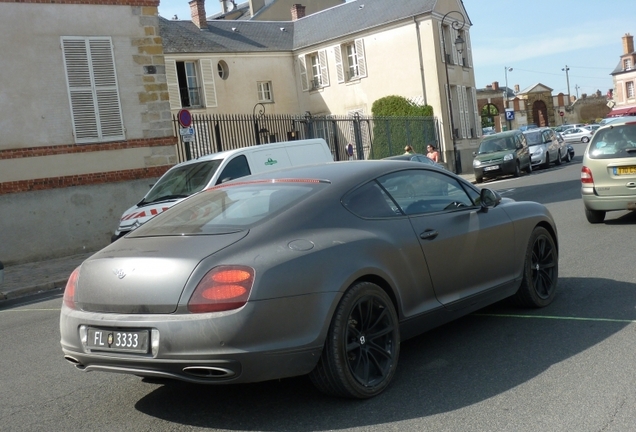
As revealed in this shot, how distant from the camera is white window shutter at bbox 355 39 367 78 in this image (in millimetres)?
42344

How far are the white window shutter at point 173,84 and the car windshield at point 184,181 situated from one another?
83.4 ft

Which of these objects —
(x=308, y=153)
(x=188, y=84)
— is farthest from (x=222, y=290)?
(x=188, y=84)

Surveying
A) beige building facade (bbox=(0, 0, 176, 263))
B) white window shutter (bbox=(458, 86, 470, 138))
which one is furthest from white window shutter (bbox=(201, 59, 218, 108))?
beige building facade (bbox=(0, 0, 176, 263))

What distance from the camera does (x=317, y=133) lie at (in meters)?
28.0

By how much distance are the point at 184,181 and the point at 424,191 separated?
8598 millimetres

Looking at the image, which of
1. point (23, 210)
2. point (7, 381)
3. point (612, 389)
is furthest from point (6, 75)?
point (612, 389)

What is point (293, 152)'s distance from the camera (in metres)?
14.8

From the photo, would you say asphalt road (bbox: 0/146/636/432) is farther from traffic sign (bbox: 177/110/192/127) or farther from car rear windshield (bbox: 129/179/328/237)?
traffic sign (bbox: 177/110/192/127)

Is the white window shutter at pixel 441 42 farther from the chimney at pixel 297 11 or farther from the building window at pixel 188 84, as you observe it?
the chimney at pixel 297 11

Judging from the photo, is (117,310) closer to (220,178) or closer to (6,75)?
(220,178)

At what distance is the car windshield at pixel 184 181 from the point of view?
13.7 m

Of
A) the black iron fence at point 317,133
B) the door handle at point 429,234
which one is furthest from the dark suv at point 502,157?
the door handle at point 429,234

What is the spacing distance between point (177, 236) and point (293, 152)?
9.94 meters

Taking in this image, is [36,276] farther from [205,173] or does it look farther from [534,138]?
[534,138]
